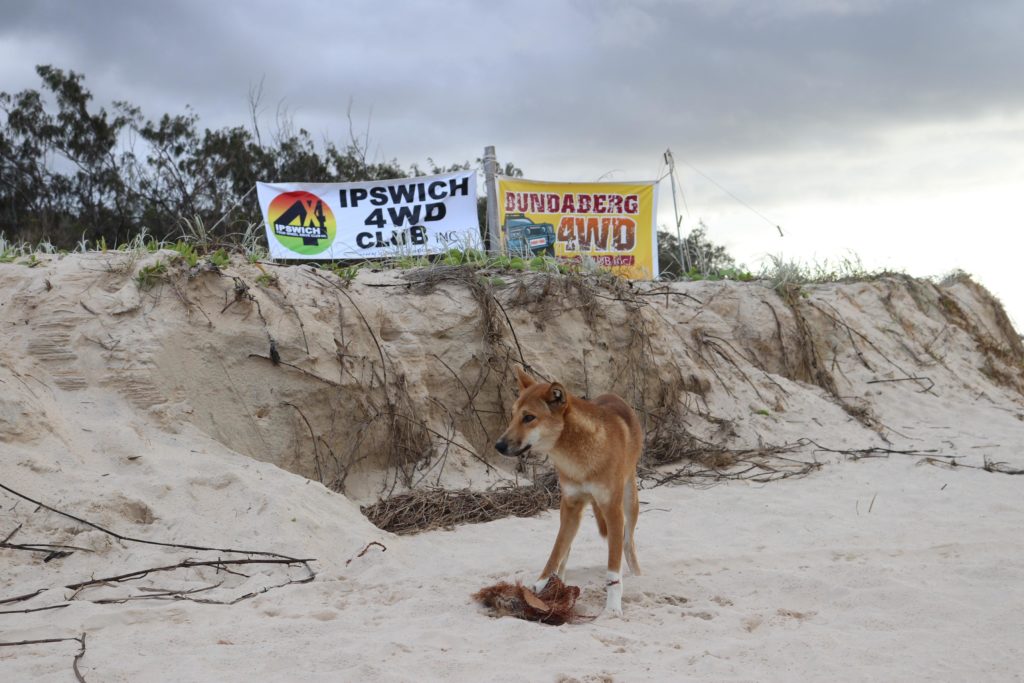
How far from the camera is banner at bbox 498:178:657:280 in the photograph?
13.5 m

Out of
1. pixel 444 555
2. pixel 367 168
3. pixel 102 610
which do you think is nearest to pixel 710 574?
pixel 444 555

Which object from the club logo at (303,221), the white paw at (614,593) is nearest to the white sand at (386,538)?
the white paw at (614,593)

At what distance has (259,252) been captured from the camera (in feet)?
27.6

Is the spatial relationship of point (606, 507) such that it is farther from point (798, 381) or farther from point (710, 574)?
point (798, 381)

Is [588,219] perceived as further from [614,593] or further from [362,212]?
[614,593]

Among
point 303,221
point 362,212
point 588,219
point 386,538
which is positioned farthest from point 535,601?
→ point 588,219

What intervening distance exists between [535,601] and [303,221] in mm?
9642

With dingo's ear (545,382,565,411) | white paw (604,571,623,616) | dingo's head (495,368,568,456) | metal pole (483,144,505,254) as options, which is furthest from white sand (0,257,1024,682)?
metal pole (483,144,505,254)

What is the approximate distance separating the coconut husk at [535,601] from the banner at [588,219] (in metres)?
8.73

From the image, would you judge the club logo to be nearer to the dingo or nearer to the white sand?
the white sand

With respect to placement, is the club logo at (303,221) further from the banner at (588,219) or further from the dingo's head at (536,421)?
the dingo's head at (536,421)

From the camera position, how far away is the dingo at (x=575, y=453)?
194 inches

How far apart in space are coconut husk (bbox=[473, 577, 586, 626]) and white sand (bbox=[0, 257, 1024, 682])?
0.12 meters

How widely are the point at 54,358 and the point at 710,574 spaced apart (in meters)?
5.19
